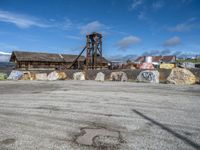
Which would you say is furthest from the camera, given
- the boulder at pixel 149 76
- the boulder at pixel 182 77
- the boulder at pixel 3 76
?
the boulder at pixel 3 76

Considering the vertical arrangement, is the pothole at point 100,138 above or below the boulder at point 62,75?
below

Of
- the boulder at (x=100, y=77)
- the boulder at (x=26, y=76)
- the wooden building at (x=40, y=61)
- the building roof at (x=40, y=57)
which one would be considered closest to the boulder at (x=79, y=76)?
the boulder at (x=100, y=77)

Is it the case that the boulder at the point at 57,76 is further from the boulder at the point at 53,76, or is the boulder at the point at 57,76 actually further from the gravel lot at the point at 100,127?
the gravel lot at the point at 100,127

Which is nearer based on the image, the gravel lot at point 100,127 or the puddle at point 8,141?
the gravel lot at point 100,127

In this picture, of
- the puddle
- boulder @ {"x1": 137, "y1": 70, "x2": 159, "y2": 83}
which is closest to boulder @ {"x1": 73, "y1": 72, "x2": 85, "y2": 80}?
boulder @ {"x1": 137, "y1": 70, "x2": 159, "y2": 83}

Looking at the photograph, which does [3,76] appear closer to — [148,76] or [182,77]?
[148,76]

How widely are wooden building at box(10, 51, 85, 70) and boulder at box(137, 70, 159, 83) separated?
20333mm

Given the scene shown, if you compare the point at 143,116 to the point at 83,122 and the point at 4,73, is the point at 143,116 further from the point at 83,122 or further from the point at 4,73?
the point at 4,73

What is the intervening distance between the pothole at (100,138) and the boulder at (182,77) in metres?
13.5

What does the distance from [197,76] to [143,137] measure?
14118mm

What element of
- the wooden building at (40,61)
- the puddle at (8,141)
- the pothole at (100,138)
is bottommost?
the puddle at (8,141)

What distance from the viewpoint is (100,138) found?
16.9 ft

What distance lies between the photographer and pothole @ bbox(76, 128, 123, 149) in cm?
479

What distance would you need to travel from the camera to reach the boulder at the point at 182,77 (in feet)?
57.4
